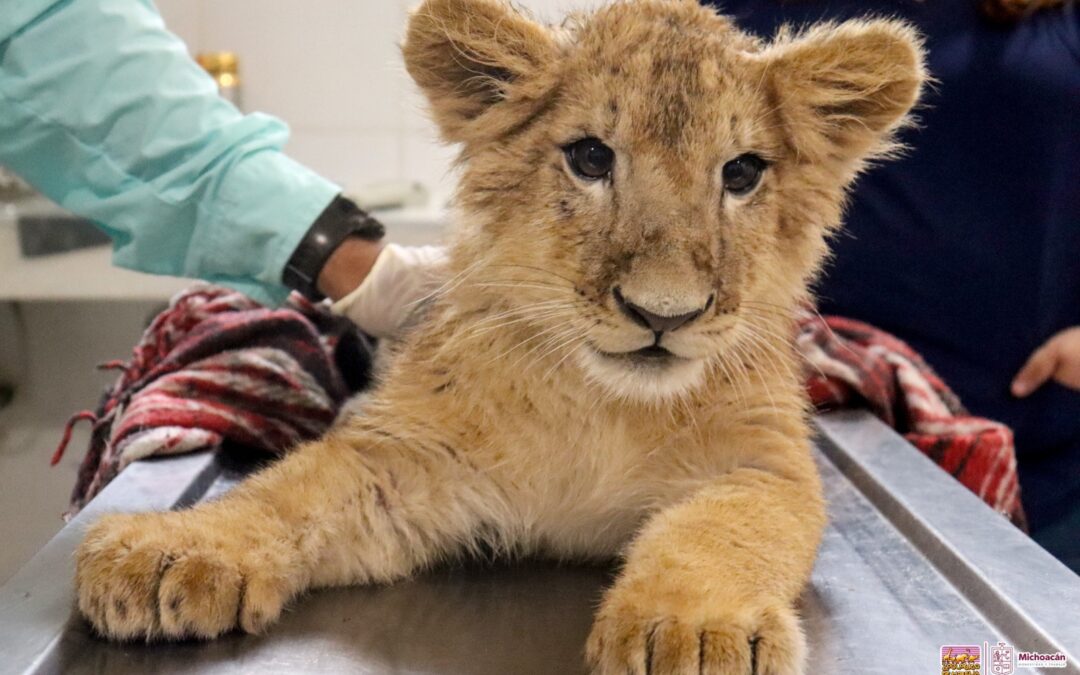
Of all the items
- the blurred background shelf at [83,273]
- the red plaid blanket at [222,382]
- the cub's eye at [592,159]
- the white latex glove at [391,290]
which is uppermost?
the cub's eye at [592,159]

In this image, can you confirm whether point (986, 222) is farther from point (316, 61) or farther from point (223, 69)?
point (223, 69)

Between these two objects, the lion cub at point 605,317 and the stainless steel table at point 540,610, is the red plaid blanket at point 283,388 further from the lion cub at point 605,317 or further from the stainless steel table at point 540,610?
the lion cub at point 605,317

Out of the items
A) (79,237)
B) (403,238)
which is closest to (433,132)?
(403,238)

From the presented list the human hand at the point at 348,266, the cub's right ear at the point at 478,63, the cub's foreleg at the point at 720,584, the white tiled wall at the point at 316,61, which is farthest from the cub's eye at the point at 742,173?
the white tiled wall at the point at 316,61

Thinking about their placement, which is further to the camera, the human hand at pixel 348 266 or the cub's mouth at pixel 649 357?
the human hand at pixel 348 266

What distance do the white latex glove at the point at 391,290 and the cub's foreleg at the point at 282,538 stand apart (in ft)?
1.19

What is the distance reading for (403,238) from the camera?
318 cm

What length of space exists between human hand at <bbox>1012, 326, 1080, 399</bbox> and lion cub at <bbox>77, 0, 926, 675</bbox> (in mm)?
990

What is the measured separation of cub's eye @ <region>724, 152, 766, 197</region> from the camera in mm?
1292

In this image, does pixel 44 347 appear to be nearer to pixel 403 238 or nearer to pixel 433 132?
pixel 403 238

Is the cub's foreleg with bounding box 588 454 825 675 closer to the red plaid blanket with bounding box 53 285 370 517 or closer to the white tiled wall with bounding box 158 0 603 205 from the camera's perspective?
the red plaid blanket with bounding box 53 285 370 517

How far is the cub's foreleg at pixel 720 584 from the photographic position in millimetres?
955

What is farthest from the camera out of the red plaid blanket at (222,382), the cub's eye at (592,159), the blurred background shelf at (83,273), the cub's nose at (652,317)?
the blurred background shelf at (83,273)

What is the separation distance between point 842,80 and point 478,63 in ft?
1.54
